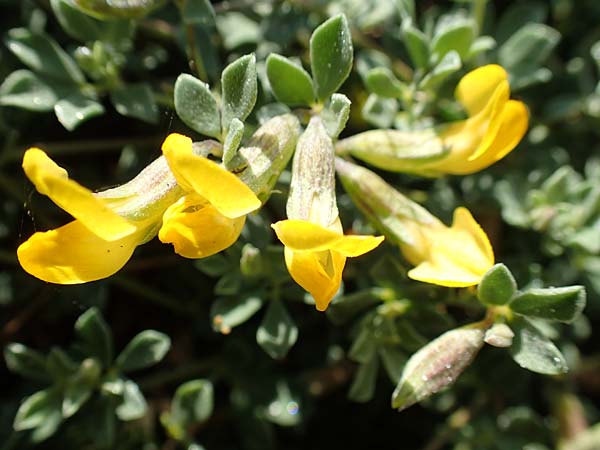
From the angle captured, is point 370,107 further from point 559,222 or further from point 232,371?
point 232,371

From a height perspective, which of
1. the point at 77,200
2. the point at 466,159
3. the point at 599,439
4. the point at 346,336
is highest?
the point at 77,200

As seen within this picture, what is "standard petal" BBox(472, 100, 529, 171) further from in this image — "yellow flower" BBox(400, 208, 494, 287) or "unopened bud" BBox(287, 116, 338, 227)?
"unopened bud" BBox(287, 116, 338, 227)

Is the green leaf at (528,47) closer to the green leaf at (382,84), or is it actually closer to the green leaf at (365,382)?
the green leaf at (382,84)

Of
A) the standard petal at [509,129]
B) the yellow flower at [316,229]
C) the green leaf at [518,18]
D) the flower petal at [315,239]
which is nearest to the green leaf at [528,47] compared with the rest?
the green leaf at [518,18]

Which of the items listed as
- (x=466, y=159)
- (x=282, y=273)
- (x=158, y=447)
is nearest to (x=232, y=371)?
(x=158, y=447)

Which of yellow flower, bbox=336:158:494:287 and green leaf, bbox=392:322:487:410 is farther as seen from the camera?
yellow flower, bbox=336:158:494:287

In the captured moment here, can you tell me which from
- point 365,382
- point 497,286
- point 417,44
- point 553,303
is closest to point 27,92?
point 417,44

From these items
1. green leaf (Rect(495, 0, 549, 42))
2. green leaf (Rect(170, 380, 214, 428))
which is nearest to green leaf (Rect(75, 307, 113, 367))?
green leaf (Rect(170, 380, 214, 428))
